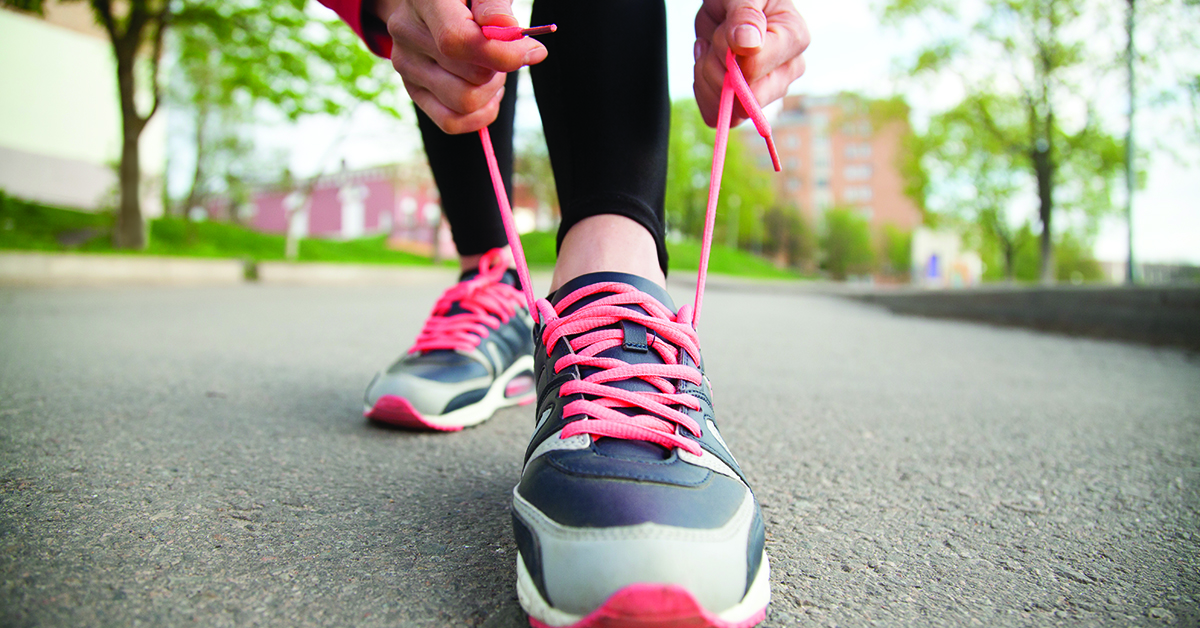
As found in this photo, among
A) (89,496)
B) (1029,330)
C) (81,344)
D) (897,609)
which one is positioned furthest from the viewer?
(1029,330)

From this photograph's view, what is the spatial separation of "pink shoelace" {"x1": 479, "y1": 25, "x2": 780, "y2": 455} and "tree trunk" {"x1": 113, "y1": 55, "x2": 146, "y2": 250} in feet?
31.4

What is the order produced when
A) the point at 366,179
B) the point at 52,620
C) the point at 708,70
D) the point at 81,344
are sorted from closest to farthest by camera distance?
1. the point at 52,620
2. the point at 708,70
3. the point at 81,344
4. the point at 366,179

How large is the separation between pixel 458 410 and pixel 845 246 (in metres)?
54.2

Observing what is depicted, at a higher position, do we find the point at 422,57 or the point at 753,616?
the point at 422,57

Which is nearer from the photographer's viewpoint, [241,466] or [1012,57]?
[241,466]

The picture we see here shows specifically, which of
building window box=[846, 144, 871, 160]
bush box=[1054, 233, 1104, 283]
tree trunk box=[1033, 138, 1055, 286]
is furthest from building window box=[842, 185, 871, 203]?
tree trunk box=[1033, 138, 1055, 286]

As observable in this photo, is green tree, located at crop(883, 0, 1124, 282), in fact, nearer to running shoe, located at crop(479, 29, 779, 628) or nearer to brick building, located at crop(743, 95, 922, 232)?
running shoe, located at crop(479, 29, 779, 628)

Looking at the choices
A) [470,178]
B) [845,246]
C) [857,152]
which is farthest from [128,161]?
[857,152]

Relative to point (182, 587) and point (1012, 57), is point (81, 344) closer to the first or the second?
point (182, 587)

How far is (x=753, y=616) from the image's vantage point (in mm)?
565

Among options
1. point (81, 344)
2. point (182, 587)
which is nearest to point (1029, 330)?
point (182, 587)

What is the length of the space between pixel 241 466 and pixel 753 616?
782 millimetres

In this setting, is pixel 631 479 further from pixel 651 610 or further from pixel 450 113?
pixel 450 113

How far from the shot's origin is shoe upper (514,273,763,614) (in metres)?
0.55
